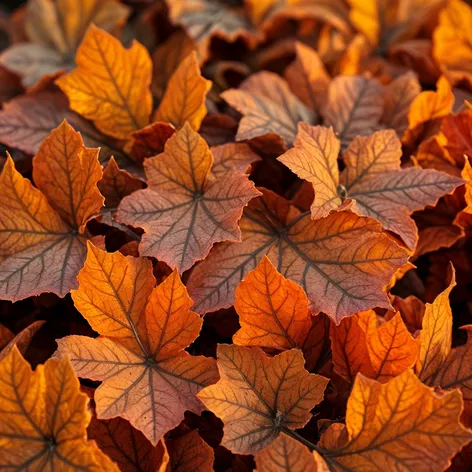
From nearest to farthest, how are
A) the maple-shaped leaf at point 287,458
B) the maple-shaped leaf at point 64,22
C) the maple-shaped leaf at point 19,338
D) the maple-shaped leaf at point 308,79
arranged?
the maple-shaped leaf at point 287,458 → the maple-shaped leaf at point 19,338 → the maple-shaped leaf at point 308,79 → the maple-shaped leaf at point 64,22

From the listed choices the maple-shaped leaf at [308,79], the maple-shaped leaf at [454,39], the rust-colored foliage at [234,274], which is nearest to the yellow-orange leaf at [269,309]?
the rust-colored foliage at [234,274]

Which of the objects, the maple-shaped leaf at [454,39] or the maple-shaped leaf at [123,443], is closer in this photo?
the maple-shaped leaf at [123,443]

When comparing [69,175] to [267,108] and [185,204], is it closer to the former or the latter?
[185,204]

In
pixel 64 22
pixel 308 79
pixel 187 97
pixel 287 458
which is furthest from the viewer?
pixel 64 22

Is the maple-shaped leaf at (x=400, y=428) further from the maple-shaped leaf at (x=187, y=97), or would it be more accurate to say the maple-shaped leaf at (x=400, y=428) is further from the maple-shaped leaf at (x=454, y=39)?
the maple-shaped leaf at (x=454, y=39)

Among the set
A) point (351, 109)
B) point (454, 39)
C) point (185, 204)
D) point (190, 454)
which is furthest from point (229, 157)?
point (454, 39)

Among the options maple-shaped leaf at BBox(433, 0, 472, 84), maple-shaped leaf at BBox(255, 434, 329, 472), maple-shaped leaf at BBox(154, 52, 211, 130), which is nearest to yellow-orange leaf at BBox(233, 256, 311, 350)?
maple-shaped leaf at BBox(255, 434, 329, 472)
